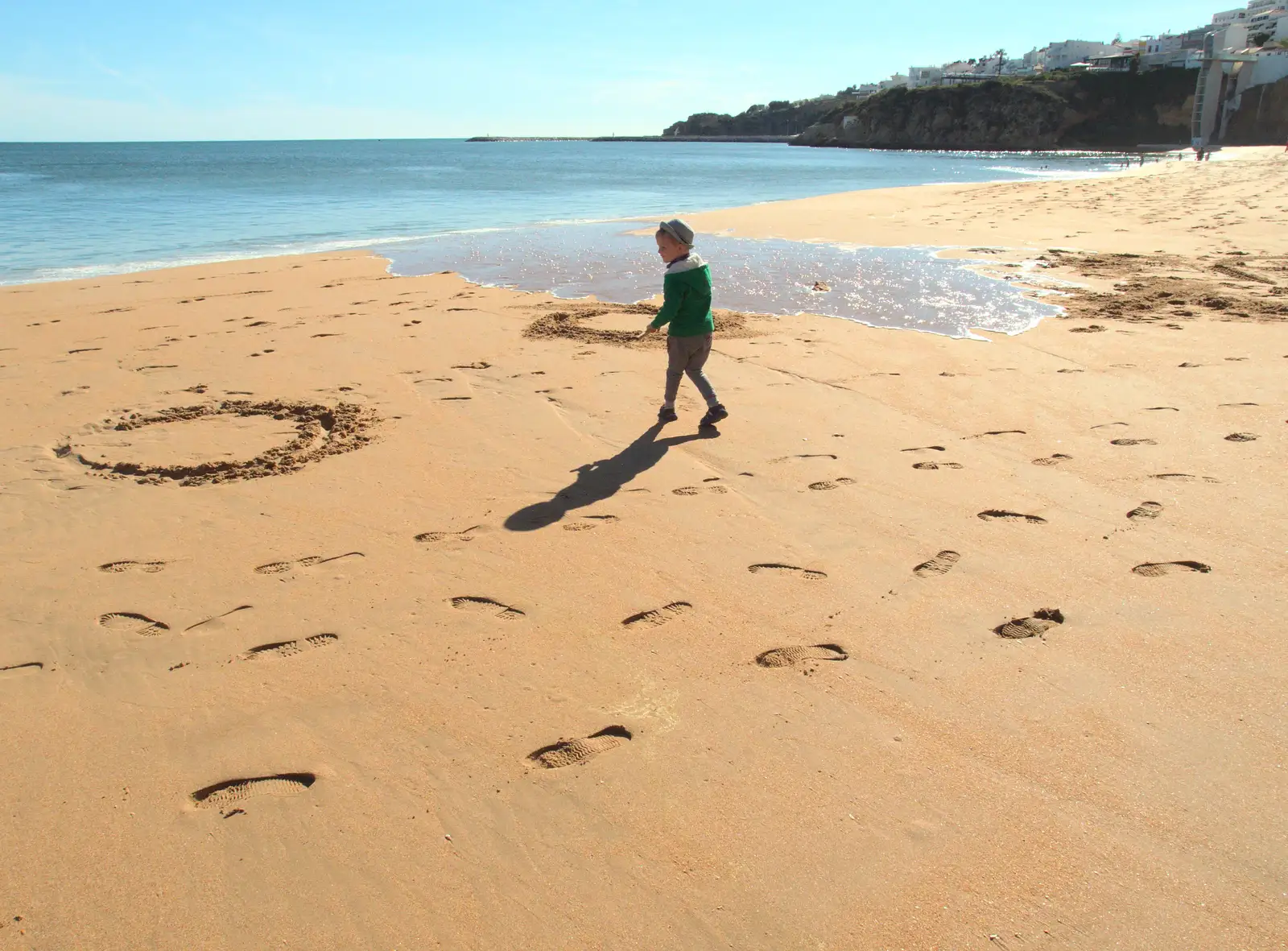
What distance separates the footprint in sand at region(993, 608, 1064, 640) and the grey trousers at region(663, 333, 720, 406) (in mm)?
2606

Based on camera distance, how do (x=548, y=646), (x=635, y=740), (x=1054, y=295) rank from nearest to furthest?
(x=635, y=740), (x=548, y=646), (x=1054, y=295)

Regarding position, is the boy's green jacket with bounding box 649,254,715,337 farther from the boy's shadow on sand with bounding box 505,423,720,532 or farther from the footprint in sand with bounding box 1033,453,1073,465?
the footprint in sand with bounding box 1033,453,1073,465

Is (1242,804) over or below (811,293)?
below

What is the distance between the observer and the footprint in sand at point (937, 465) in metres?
4.46

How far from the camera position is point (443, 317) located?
329 inches

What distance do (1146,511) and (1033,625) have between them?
4.31ft

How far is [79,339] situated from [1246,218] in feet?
54.0

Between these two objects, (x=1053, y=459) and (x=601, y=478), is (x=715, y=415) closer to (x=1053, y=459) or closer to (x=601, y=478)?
(x=601, y=478)

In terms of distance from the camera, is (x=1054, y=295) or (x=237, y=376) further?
(x=1054, y=295)

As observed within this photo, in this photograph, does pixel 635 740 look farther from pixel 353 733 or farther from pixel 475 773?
pixel 353 733

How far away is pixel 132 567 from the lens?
3.70m

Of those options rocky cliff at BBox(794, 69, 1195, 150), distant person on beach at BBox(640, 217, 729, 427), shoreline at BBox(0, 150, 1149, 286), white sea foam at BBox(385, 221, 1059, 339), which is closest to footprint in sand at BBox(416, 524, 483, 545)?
distant person on beach at BBox(640, 217, 729, 427)

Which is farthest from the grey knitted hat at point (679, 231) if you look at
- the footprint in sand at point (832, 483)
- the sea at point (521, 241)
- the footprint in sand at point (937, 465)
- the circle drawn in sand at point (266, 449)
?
the sea at point (521, 241)

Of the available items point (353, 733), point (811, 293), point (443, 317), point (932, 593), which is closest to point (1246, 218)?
point (811, 293)
